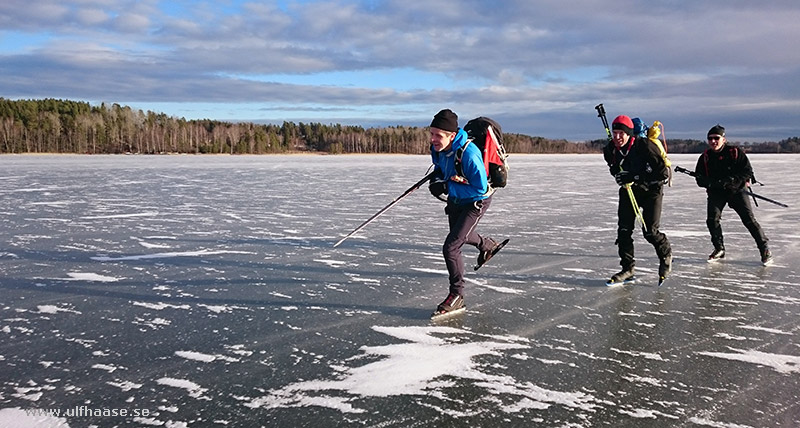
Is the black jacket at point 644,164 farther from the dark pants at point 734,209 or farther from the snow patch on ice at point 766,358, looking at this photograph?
the snow patch on ice at point 766,358

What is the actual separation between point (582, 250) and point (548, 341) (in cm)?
371

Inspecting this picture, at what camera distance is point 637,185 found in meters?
5.73

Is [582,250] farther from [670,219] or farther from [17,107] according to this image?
[17,107]

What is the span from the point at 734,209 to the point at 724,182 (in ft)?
1.12

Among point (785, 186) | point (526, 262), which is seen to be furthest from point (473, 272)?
point (785, 186)

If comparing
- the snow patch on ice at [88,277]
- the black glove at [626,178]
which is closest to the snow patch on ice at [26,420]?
the snow patch on ice at [88,277]

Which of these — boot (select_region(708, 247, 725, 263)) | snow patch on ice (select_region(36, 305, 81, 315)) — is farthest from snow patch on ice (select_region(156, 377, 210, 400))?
boot (select_region(708, 247, 725, 263))

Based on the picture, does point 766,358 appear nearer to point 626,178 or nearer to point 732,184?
point 626,178

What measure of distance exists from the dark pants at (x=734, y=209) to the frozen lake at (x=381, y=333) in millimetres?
321

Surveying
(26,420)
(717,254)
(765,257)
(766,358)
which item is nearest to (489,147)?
(766,358)

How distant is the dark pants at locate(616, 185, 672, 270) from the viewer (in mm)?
5762

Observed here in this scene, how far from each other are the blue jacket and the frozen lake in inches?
37.5

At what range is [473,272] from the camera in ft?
20.5

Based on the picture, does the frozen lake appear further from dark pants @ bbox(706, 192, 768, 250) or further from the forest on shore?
the forest on shore
